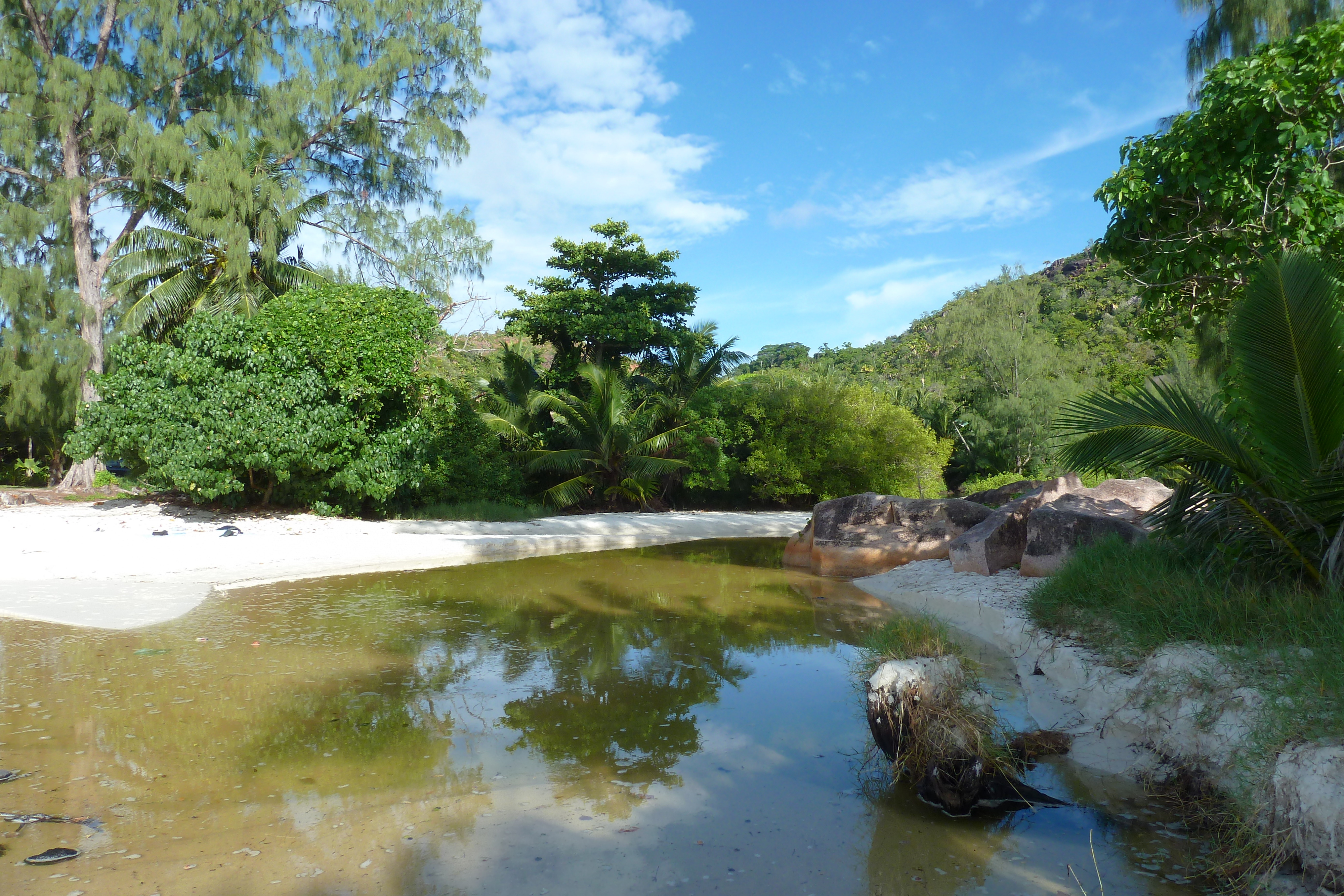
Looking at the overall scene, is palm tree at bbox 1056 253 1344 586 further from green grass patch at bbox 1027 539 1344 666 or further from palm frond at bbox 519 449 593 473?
palm frond at bbox 519 449 593 473

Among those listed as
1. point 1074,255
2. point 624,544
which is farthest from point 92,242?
point 1074,255

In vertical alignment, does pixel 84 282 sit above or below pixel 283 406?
above

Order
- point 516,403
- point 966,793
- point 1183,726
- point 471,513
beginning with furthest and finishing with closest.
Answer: point 516,403 → point 471,513 → point 1183,726 → point 966,793

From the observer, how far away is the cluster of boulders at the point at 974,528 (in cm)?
926

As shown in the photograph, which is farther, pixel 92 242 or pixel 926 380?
pixel 926 380

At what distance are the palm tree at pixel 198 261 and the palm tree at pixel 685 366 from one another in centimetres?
972

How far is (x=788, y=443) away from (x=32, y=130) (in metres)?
21.8

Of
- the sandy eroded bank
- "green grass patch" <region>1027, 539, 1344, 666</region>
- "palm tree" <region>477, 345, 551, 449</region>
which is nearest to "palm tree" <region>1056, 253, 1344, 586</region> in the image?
"green grass patch" <region>1027, 539, 1344, 666</region>

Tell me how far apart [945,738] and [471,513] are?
1552 centimetres

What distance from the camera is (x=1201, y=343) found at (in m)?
10.5

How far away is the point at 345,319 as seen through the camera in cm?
1588

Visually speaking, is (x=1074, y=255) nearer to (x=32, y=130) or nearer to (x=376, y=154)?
(x=376, y=154)

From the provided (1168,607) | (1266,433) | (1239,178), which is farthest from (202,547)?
(1239,178)

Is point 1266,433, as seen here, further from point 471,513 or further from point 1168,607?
point 471,513
